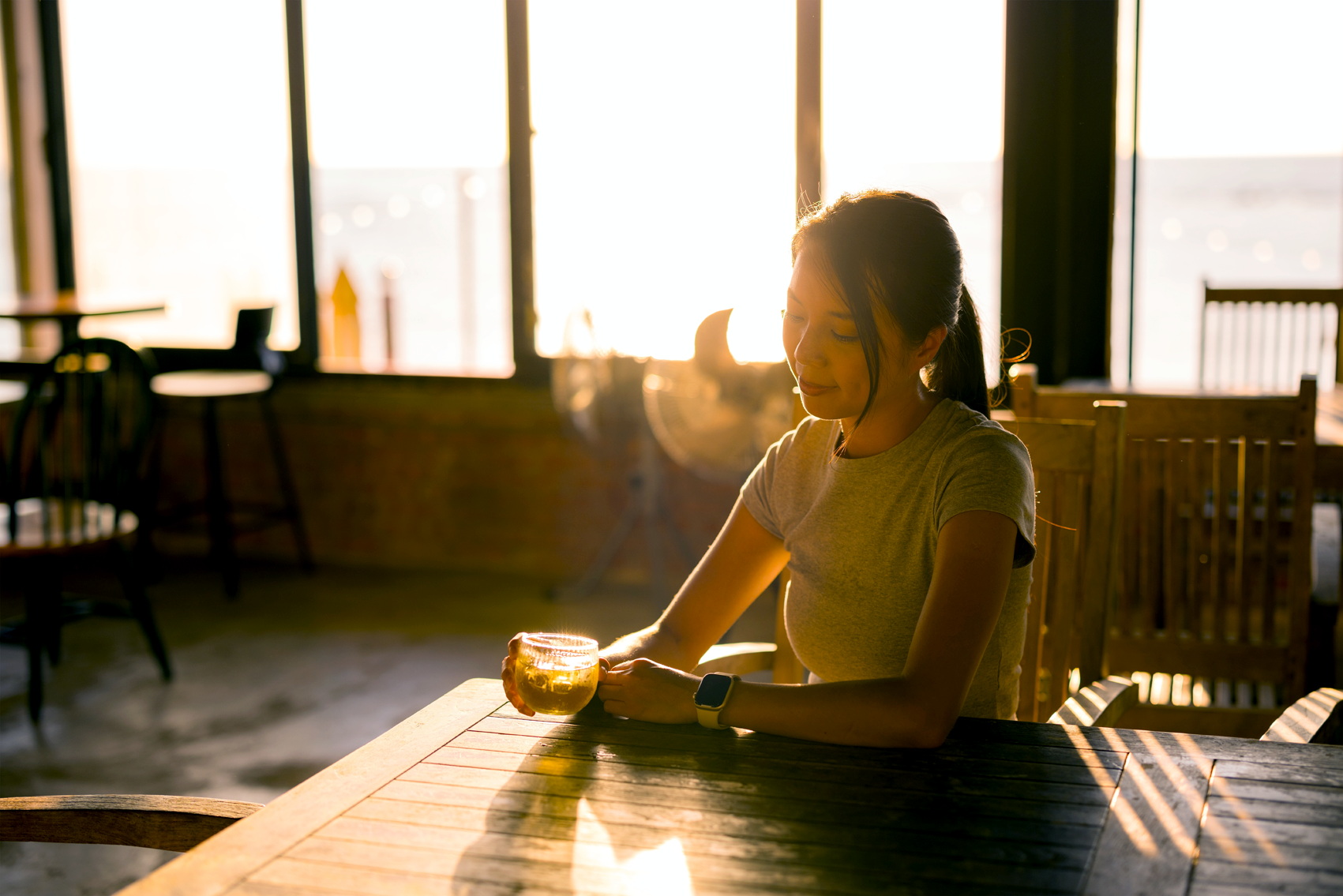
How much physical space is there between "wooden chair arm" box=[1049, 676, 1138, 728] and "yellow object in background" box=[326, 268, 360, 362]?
3.88m

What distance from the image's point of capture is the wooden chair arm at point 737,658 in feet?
5.33

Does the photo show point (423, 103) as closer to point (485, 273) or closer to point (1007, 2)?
point (1007, 2)

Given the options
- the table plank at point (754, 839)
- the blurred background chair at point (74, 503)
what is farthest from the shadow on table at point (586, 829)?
the blurred background chair at point (74, 503)

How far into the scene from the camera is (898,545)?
1.35 meters

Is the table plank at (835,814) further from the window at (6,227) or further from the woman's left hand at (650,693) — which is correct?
the window at (6,227)

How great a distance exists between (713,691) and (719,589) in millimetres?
317

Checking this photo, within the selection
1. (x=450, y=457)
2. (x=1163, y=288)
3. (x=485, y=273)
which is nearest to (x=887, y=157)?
(x=450, y=457)

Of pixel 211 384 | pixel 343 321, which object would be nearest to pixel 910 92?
pixel 343 321

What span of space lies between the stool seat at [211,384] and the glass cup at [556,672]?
3357 mm

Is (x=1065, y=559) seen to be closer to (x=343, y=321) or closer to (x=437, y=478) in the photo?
(x=437, y=478)

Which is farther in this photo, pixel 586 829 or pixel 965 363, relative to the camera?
pixel 965 363

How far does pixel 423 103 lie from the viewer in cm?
492

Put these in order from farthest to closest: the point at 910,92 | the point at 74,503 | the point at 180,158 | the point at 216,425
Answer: the point at 180,158 < the point at 216,425 < the point at 910,92 < the point at 74,503

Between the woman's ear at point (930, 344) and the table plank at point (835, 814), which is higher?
the woman's ear at point (930, 344)
